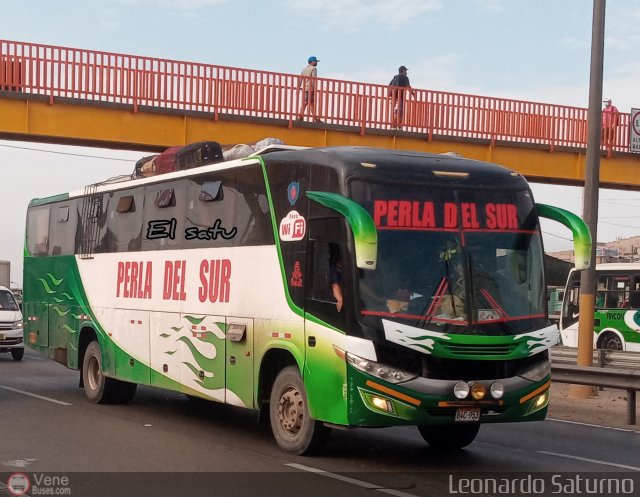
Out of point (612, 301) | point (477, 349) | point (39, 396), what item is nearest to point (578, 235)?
point (477, 349)

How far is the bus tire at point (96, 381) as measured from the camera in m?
16.7

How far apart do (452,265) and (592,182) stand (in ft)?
32.1

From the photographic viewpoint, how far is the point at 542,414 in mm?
11234

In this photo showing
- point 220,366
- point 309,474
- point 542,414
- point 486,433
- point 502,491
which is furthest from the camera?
point 486,433

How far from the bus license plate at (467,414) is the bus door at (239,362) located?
271cm

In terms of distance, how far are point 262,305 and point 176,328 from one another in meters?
2.51

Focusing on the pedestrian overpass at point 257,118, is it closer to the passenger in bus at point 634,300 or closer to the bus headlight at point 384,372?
the passenger in bus at point 634,300

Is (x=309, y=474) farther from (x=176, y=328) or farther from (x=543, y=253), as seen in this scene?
(x=176, y=328)

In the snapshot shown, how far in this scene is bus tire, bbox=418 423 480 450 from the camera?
12.3m

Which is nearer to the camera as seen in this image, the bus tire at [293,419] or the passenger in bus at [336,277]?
the passenger in bus at [336,277]

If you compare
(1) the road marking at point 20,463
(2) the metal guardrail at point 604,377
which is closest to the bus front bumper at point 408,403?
(1) the road marking at point 20,463

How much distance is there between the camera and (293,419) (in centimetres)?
1153

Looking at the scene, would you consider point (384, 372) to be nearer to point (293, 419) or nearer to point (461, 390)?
point (461, 390)

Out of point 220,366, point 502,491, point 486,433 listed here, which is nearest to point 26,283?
point 220,366
